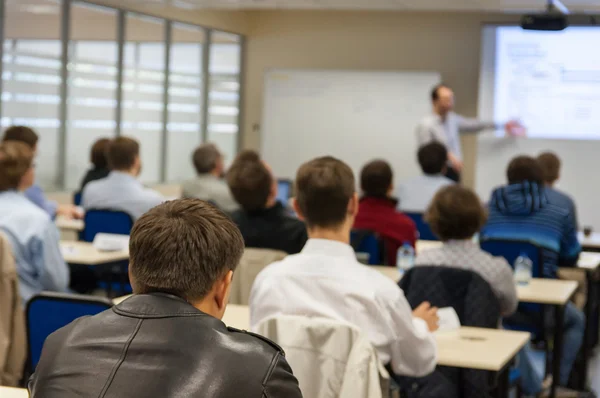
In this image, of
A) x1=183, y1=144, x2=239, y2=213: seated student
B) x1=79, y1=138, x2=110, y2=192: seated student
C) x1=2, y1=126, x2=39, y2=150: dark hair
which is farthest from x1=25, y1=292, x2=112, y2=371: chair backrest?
x1=79, y1=138, x2=110, y2=192: seated student

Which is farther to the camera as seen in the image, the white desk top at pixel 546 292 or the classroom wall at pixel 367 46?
the classroom wall at pixel 367 46

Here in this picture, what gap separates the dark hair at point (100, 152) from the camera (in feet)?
22.4

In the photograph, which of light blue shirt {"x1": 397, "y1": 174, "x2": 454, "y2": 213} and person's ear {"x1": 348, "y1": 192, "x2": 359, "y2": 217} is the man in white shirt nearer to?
person's ear {"x1": 348, "y1": 192, "x2": 359, "y2": 217}

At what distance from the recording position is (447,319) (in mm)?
3182

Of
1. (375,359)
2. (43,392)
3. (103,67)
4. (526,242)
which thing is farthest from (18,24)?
(43,392)

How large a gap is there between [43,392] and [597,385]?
463 cm

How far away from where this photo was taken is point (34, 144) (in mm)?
6105

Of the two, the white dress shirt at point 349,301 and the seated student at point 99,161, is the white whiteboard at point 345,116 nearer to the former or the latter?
the seated student at point 99,161

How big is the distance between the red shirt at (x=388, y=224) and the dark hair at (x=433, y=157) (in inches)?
62.8

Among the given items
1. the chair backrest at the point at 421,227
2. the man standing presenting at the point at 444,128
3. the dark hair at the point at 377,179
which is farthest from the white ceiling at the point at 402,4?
the dark hair at the point at 377,179

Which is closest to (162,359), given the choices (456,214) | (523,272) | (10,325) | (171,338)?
(171,338)

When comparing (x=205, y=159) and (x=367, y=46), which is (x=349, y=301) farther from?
(x=367, y=46)

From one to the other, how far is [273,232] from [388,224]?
4.36ft

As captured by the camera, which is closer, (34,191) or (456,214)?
(456,214)
